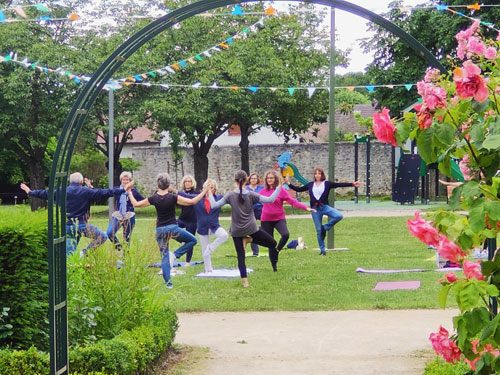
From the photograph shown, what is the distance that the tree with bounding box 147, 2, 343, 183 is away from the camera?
3497cm

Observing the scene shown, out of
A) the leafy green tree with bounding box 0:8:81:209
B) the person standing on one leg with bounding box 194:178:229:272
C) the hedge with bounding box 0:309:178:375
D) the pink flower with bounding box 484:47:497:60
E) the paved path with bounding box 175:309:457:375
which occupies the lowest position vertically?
the paved path with bounding box 175:309:457:375

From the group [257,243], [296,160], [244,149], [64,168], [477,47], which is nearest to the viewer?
[477,47]

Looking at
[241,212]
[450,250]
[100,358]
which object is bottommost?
[100,358]

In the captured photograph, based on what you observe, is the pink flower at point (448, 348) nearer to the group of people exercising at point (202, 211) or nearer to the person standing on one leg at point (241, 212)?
the group of people exercising at point (202, 211)

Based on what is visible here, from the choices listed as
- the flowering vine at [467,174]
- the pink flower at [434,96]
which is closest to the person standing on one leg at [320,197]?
the flowering vine at [467,174]

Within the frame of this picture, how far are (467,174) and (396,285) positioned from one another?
799 cm

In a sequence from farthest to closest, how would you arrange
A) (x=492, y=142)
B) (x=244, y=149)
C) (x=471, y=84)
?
(x=244, y=149) → (x=471, y=84) → (x=492, y=142)

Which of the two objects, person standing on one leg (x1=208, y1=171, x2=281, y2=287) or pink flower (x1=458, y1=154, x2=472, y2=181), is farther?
person standing on one leg (x1=208, y1=171, x2=281, y2=287)

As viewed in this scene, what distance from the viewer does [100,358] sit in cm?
650

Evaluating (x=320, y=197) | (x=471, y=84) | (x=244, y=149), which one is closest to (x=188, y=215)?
(x=320, y=197)

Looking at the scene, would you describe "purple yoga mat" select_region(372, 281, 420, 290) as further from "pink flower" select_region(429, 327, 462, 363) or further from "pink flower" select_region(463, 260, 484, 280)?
"pink flower" select_region(463, 260, 484, 280)

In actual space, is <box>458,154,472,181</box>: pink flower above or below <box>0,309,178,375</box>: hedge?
above

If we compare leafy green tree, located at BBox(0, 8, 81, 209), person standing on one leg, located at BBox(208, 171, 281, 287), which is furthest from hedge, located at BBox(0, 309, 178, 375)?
leafy green tree, located at BBox(0, 8, 81, 209)

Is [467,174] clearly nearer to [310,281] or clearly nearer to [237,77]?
[310,281]
